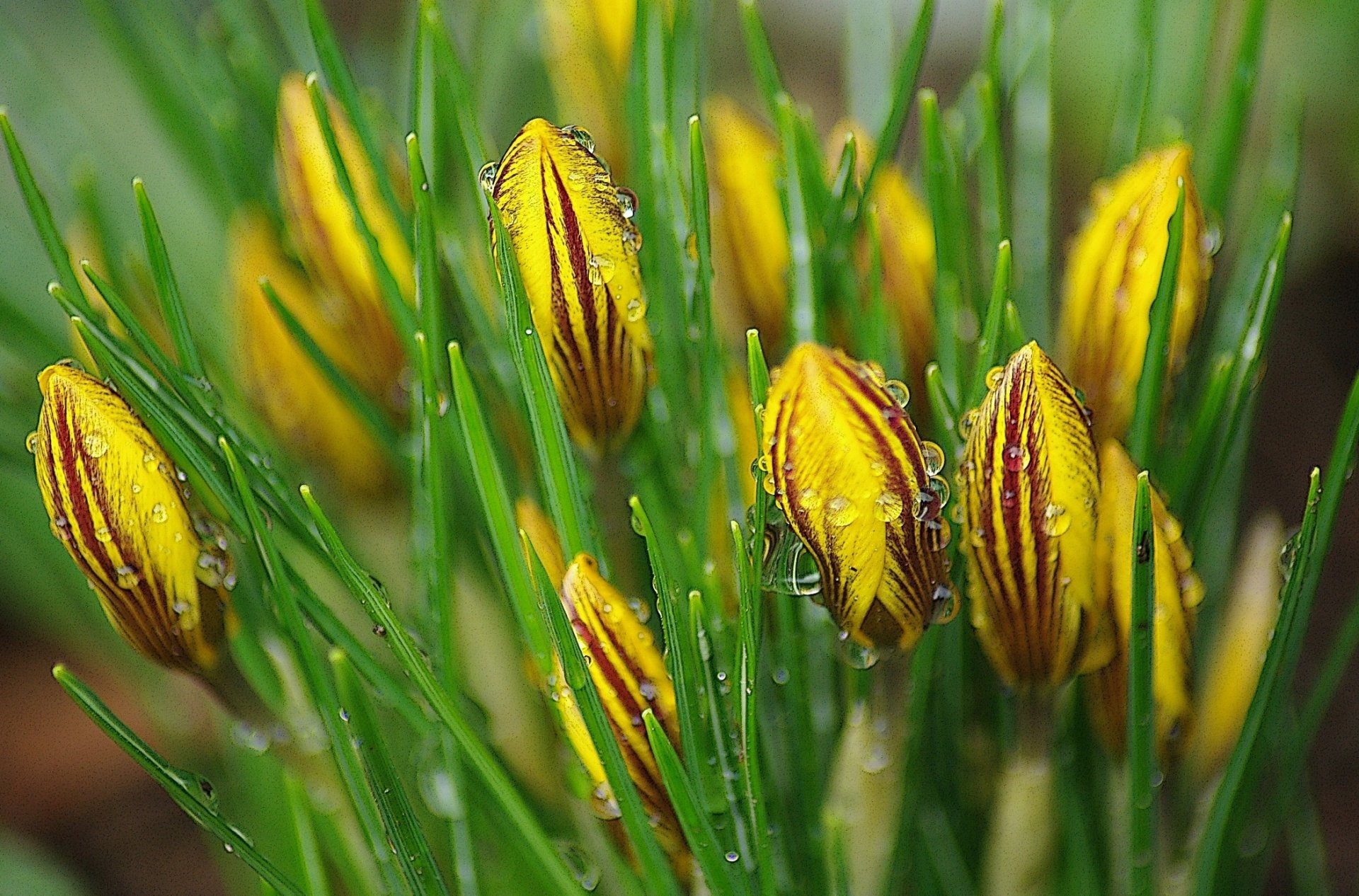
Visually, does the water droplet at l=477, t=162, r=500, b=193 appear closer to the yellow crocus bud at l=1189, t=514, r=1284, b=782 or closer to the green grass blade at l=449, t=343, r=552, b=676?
the green grass blade at l=449, t=343, r=552, b=676

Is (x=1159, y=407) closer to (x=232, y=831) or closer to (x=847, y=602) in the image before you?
(x=847, y=602)

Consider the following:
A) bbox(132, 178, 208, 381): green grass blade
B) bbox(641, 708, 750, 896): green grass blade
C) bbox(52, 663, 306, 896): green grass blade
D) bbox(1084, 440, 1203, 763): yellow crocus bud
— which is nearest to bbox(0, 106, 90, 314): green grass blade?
bbox(132, 178, 208, 381): green grass blade

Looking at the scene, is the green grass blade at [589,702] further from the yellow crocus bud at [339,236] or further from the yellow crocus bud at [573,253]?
the yellow crocus bud at [339,236]

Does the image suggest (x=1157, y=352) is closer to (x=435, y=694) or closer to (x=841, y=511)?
(x=841, y=511)

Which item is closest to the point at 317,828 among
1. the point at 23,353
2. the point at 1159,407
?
the point at 23,353

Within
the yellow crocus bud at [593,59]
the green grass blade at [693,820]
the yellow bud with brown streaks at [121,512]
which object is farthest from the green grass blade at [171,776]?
the yellow crocus bud at [593,59]

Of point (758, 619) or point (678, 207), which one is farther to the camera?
point (678, 207)

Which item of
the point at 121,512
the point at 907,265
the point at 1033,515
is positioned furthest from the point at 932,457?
the point at 121,512
